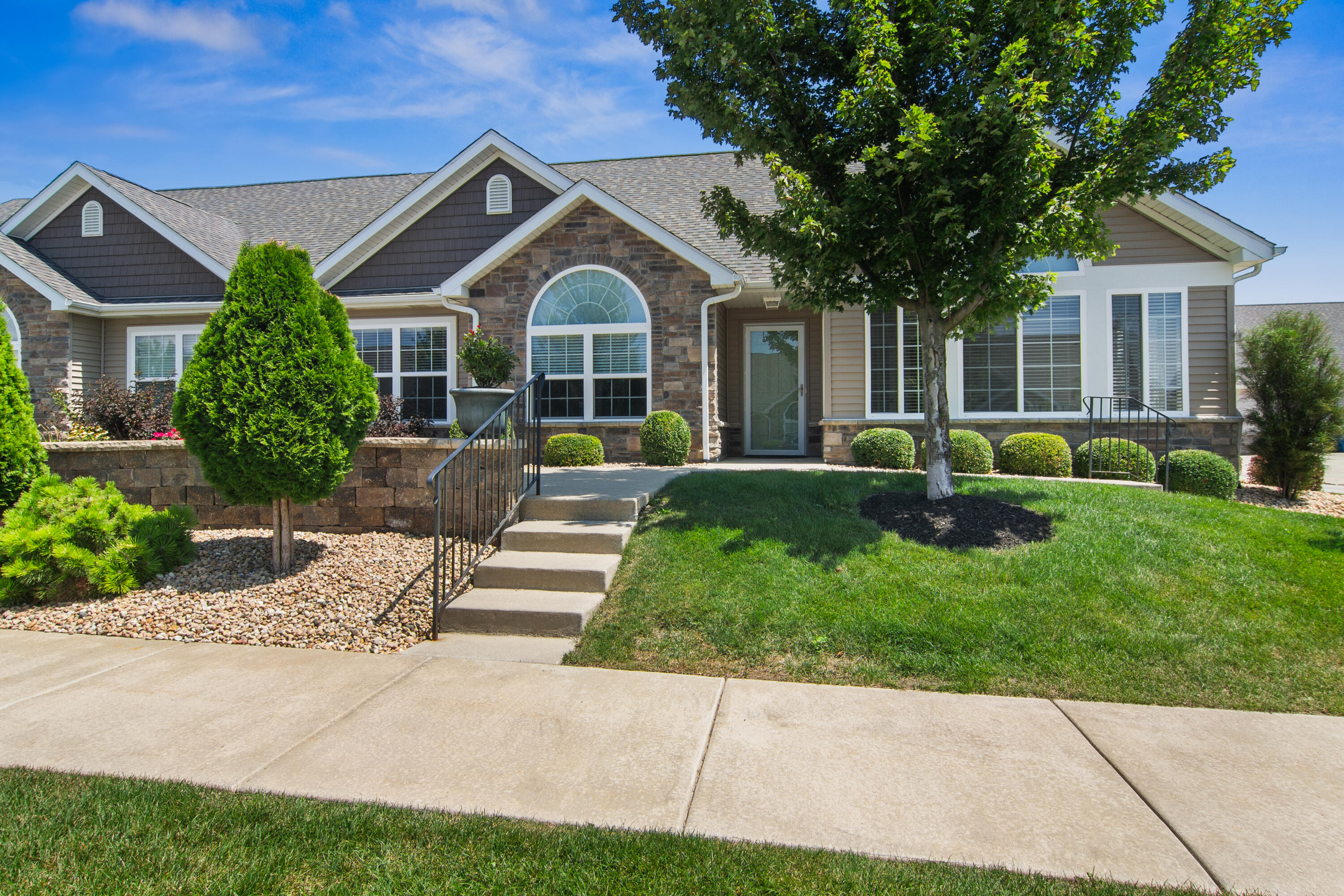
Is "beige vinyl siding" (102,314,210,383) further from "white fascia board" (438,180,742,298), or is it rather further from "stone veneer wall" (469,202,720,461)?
"stone veneer wall" (469,202,720,461)

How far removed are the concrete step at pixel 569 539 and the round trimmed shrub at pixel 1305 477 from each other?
8589mm

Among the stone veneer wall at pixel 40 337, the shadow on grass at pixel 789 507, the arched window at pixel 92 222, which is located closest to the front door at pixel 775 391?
the shadow on grass at pixel 789 507

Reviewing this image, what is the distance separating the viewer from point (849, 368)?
36.0 ft

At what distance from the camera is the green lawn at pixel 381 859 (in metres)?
2.09

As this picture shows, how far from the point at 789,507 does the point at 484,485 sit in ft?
9.04

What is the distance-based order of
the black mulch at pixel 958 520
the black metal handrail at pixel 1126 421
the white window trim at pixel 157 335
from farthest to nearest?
1. the white window trim at pixel 157 335
2. the black metal handrail at pixel 1126 421
3. the black mulch at pixel 958 520

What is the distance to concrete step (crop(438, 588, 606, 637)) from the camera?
4.57 m

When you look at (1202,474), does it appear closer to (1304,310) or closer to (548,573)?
(548,573)

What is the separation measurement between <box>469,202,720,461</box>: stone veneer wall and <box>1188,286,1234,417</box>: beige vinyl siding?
738 cm

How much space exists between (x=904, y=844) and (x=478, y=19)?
8009 millimetres

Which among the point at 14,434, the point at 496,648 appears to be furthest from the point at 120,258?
the point at 496,648

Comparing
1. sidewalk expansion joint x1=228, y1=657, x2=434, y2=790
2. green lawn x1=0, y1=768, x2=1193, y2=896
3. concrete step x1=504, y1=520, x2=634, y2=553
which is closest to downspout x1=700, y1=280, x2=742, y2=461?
concrete step x1=504, y1=520, x2=634, y2=553

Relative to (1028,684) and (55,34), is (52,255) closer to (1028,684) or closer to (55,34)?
(55,34)

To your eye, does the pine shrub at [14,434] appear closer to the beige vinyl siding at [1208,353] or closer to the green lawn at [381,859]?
the green lawn at [381,859]
